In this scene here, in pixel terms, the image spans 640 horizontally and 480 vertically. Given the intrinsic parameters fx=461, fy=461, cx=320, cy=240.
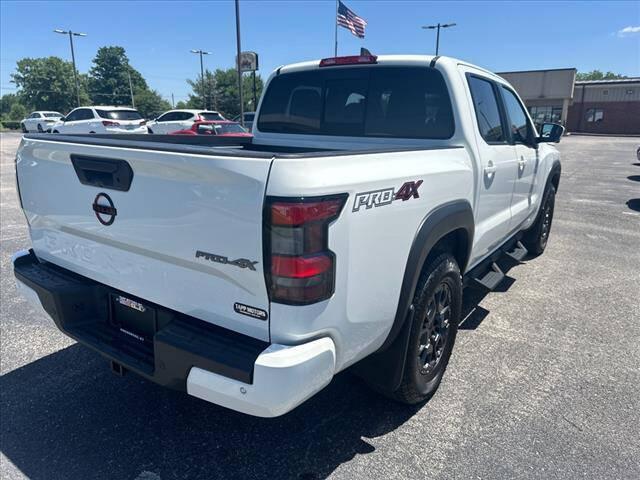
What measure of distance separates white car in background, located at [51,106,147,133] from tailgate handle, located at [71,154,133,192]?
19406 millimetres

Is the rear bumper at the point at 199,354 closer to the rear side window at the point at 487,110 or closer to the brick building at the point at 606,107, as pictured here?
the rear side window at the point at 487,110

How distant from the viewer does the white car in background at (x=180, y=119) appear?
21.2 metres

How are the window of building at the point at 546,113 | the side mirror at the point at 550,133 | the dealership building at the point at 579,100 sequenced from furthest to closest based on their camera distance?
the window of building at the point at 546,113, the dealership building at the point at 579,100, the side mirror at the point at 550,133

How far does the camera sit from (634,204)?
32.4ft

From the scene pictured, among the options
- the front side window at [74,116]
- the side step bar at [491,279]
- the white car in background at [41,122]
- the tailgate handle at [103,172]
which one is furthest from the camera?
the white car in background at [41,122]

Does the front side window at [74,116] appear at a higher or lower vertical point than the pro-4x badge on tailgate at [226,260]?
higher

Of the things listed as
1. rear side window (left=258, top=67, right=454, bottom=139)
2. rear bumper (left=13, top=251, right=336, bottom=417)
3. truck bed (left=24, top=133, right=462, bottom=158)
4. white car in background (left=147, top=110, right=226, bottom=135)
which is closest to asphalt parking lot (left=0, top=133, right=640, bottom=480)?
rear bumper (left=13, top=251, right=336, bottom=417)

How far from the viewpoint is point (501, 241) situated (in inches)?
169

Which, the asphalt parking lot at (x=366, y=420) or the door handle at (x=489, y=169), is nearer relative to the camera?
the asphalt parking lot at (x=366, y=420)

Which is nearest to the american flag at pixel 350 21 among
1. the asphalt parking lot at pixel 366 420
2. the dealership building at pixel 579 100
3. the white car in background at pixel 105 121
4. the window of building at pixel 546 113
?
the white car in background at pixel 105 121

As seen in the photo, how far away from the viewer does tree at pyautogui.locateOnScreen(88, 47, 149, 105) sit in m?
90.8

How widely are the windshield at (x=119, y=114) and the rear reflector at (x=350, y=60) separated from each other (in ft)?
65.2

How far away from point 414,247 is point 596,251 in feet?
17.1

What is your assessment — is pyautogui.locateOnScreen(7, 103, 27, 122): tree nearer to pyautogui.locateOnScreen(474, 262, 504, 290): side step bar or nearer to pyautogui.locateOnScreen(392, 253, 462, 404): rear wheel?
pyautogui.locateOnScreen(474, 262, 504, 290): side step bar
